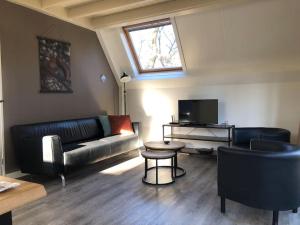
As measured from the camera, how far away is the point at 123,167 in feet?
14.6

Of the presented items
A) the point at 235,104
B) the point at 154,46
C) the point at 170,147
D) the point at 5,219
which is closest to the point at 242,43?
the point at 235,104

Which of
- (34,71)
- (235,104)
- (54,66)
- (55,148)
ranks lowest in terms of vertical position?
(55,148)

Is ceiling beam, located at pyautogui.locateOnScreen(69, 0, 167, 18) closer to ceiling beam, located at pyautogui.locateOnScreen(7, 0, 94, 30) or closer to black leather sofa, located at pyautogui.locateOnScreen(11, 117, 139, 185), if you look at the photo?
ceiling beam, located at pyautogui.locateOnScreen(7, 0, 94, 30)

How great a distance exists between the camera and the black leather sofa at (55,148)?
11.5ft

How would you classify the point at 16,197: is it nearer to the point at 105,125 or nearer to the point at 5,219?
the point at 5,219

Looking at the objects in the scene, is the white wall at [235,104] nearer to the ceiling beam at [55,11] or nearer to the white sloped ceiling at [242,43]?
the white sloped ceiling at [242,43]

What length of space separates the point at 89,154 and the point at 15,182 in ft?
8.79

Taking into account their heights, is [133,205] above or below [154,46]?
below

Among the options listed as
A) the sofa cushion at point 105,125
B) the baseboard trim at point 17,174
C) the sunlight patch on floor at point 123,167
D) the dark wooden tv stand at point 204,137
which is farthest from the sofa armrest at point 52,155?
the dark wooden tv stand at point 204,137

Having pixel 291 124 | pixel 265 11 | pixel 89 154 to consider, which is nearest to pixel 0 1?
pixel 89 154

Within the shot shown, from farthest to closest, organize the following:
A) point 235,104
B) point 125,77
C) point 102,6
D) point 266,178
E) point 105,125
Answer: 1. point 125,77
2. point 105,125
3. point 235,104
4. point 102,6
5. point 266,178

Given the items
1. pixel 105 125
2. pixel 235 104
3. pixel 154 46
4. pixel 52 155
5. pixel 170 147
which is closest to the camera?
pixel 52 155

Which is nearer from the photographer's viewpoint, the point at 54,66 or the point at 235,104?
the point at 54,66

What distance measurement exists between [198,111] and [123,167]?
1.87m
